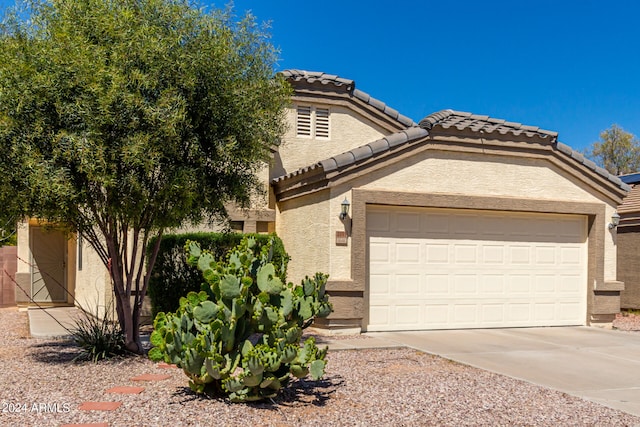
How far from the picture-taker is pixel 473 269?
1331 centimetres

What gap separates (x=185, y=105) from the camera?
28.6 ft

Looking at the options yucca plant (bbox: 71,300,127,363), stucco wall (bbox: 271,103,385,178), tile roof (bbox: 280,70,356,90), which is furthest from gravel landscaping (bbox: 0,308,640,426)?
tile roof (bbox: 280,70,356,90)

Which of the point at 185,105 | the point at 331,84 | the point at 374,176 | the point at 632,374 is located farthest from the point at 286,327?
the point at 331,84

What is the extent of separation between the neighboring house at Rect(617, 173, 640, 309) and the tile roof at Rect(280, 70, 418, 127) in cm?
631

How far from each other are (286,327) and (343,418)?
1.13 meters

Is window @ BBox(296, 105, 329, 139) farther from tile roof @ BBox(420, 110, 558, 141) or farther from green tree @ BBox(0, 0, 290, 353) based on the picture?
green tree @ BBox(0, 0, 290, 353)

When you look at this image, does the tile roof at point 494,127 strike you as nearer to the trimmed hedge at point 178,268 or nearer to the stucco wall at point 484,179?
the stucco wall at point 484,179

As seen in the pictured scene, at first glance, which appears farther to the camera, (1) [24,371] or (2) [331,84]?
(2) [331,84]

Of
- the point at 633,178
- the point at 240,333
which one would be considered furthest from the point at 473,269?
the point at 633,178

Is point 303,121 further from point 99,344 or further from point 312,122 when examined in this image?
point 99,344

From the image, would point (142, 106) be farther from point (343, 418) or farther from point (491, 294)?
point (491, 294)

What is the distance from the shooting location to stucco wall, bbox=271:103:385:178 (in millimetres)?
15828

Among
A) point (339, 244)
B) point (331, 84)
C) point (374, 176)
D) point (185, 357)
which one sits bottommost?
point (185, 357)

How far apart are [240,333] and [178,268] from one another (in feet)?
19.7
